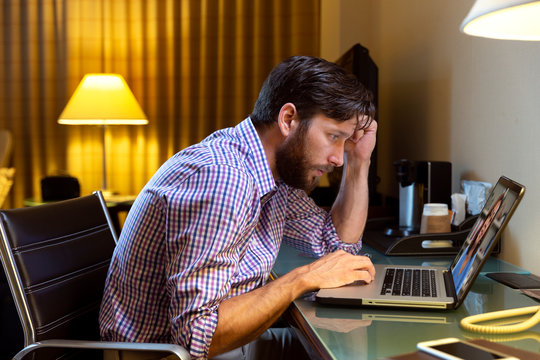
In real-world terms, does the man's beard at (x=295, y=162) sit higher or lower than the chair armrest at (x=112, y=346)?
higher

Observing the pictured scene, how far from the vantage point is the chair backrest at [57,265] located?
1.21 metres

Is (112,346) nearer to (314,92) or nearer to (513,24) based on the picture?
(314,92)

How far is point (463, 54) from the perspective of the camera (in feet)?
6.49

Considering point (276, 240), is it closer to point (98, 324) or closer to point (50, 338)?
point (98, 324)

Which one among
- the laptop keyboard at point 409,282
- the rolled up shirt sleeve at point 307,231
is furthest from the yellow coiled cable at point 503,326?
the rolled up shirt sleeve at point 307,231

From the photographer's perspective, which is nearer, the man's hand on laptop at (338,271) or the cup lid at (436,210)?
the man's hand on laptop at (338,271)

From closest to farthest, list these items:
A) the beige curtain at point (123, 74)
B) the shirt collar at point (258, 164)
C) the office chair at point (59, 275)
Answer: the office chair at point (59, 275) < the shirt collar at point (258, 164) < the beige curtain at point (123, 74)

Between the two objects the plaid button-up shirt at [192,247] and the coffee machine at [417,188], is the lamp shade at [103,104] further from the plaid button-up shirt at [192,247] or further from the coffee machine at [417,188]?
the plaid button-up shirt at [192,247]

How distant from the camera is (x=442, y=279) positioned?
130 cm

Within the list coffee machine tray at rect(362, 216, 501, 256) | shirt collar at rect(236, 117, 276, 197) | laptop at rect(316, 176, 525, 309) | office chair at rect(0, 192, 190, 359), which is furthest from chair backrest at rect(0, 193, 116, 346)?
coffee machine tray at rect(362, 216, 501, 256)

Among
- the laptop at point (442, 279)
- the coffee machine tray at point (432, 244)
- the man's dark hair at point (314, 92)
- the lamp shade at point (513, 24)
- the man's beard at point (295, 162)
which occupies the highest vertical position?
the lamp shade at point (513, 24)

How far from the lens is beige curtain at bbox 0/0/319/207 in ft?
13.1

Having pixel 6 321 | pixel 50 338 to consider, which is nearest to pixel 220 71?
pixel 6 321

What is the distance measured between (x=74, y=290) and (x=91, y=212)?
22cm
